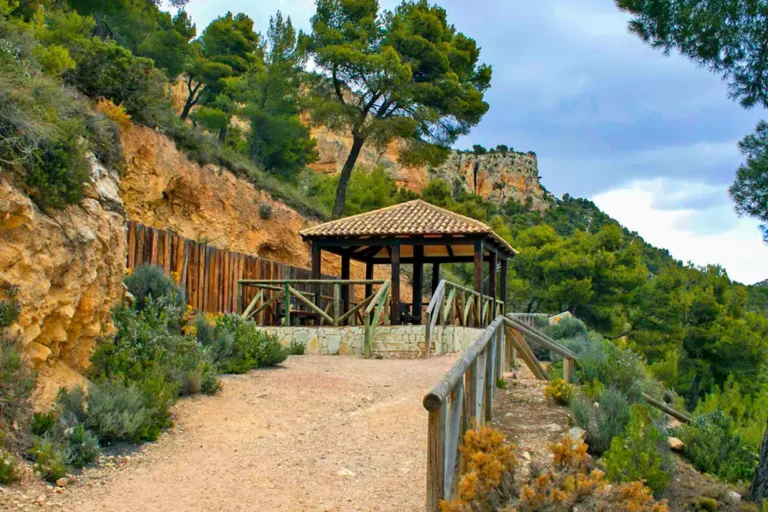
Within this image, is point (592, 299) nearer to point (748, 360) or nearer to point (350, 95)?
point (748, 360)

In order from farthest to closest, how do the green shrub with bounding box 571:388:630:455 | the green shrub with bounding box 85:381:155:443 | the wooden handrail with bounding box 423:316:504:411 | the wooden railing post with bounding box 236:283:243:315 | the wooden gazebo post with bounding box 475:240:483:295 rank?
the wooden gazebo post with bounding box 475:240:483:295 → the wooden railing post with bounding box 236:283:243:315 → the green shrub with bounding box 571:388:630:455 → the green shrub with bounding box 85:381:155:443 → the wooden handrail with bounding box 423:316:504:411

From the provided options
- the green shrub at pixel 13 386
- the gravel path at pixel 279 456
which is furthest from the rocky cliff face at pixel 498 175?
A: the green shrub at pixel 13 386

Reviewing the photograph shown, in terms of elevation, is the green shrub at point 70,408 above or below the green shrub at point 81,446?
above

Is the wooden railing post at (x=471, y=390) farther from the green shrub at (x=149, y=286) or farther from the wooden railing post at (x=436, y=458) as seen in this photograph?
the green shrub at (x=149, y=286)

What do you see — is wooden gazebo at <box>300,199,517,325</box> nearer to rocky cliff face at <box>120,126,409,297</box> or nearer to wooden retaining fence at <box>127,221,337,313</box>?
wooden retaining fence at <box>127,221,337,313</box>

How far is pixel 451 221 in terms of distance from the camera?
50.8 feet

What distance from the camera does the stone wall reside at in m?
12.1

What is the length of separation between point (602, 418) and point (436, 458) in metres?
3.90

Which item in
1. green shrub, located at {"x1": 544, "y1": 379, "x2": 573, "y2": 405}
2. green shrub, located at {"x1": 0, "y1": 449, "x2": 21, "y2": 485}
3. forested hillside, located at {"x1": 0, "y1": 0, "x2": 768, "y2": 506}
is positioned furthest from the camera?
forested hillside, located at {"x1": 0, "y1": 0, "x2": 768, "y2": 506}

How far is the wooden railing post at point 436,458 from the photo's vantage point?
10.3 ft

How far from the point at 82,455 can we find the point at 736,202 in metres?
8.14

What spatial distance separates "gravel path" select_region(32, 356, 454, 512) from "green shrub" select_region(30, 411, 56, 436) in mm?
615

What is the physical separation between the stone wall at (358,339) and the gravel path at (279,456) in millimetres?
3638

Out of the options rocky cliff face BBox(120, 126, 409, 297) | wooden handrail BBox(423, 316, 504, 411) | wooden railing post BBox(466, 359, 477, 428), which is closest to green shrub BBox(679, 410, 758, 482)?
wooden railing post BBox(466, 359, 477, 428)
